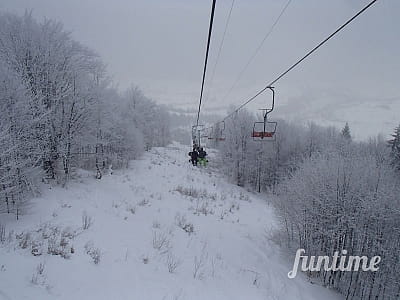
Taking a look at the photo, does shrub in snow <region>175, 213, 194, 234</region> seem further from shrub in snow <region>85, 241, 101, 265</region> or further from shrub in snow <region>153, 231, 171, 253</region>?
shrub in snow <region>85, 241, 101, 265</region>

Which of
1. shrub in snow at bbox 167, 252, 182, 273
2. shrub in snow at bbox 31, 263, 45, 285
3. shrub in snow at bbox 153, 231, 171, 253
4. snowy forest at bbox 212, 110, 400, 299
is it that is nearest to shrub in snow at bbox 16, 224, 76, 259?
shrub in snow at bbox 31, 263, 45, 285

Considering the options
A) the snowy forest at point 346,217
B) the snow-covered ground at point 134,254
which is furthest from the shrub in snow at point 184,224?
the snowy forest at point 346,217

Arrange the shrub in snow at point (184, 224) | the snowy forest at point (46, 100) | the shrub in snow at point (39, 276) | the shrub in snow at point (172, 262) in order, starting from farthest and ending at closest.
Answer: the snowy forest at point (46, 100) → the shrub in snow at point (184, 224) → the shrub in snow at point (172, 262) → the shrub in snow at point (39, 276)

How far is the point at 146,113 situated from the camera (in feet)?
175

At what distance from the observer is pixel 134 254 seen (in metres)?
7.57

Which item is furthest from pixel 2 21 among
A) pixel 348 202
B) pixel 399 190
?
pixel 399 190

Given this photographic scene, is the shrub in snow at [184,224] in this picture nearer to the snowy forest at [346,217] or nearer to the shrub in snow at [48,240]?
the shrub in snow at [48,240]

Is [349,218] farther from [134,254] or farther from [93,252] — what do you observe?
[93,252]

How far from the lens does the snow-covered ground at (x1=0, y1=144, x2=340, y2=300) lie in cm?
564

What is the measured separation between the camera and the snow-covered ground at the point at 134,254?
18.5ft

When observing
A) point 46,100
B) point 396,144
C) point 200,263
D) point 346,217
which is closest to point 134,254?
point 200,263

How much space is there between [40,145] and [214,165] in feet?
123

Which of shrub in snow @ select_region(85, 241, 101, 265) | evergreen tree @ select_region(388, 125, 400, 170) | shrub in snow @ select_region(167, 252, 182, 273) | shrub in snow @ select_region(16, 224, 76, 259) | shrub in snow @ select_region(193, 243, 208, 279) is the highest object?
evergreen tree @ select_region(388, 125, 400, 170)

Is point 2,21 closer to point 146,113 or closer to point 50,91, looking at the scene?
point 50,91
